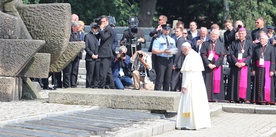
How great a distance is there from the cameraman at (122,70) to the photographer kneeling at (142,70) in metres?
0.22

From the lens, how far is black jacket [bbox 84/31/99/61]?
21.6 metres

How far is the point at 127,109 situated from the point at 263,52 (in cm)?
617

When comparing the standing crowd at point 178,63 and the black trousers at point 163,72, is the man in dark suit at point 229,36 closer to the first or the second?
the standing crowd at point 178,63

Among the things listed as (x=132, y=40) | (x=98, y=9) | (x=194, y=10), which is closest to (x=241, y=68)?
(x=132, y=40)

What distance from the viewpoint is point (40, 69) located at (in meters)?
16.9

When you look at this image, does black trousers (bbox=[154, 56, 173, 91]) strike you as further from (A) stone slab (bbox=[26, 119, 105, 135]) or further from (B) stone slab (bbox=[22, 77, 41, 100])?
(A) stone slab (bbox=[26, 119, 105, 135])

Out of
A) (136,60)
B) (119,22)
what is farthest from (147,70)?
(119,22)

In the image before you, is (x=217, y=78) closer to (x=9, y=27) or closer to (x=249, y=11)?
(x=9, y=27)

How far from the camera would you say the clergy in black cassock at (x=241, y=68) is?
70.5 ft

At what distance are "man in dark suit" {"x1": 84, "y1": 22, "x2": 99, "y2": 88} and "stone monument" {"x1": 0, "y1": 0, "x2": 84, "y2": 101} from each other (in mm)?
3860

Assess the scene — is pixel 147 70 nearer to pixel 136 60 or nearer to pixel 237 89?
pixel 136 60

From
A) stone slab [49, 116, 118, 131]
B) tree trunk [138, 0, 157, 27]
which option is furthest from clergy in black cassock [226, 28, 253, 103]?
tree trunk [138, 0, 157, 27]

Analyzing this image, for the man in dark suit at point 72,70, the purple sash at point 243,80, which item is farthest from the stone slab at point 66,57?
the purple sash at point 243,80

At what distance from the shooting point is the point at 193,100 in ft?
51.0
